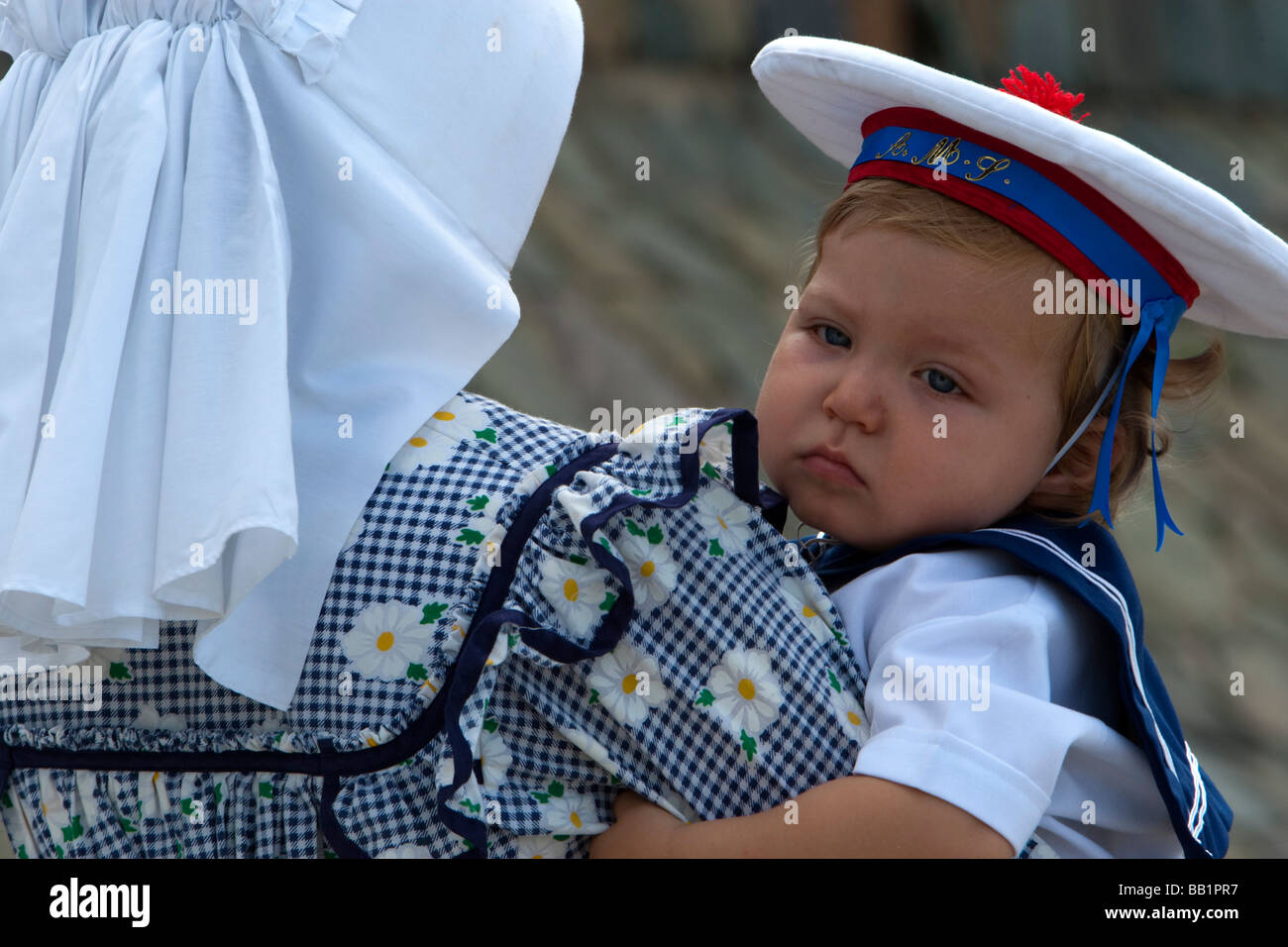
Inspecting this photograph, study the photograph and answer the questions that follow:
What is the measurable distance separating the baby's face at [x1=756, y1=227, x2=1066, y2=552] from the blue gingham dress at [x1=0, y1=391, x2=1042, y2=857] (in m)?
0.21

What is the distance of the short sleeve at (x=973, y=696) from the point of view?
37.1 inches

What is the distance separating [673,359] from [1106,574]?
3899 millimetres

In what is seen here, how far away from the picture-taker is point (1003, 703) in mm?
978

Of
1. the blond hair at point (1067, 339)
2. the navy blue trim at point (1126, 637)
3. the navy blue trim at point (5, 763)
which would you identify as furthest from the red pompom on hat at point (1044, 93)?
the navy blue trim at point (5, 763)

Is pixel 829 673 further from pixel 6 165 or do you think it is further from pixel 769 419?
pixel 6 165

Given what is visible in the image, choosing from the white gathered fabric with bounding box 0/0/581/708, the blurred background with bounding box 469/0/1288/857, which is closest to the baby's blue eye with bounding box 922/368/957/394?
the white gathered fabric with bounding box 0/0/581/708

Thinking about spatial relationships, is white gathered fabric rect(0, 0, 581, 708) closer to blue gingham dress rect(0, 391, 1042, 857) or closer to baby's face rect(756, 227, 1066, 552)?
blue gingham dress rect(0, 391, 1042, 857)

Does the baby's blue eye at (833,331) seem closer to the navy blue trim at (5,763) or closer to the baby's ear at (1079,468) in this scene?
the baby's ear at (1079,468)

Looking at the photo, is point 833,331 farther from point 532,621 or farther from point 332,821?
point 332,821

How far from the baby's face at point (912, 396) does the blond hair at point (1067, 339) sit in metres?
0.01

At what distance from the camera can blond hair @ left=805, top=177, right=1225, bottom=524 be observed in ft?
3.83

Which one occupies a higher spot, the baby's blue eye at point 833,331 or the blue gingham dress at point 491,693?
the baby's blue eye at point 833,331

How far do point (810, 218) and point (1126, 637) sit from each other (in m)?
4.30

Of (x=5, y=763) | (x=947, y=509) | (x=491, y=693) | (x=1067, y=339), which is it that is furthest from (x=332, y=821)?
(x=1067, y=339)
